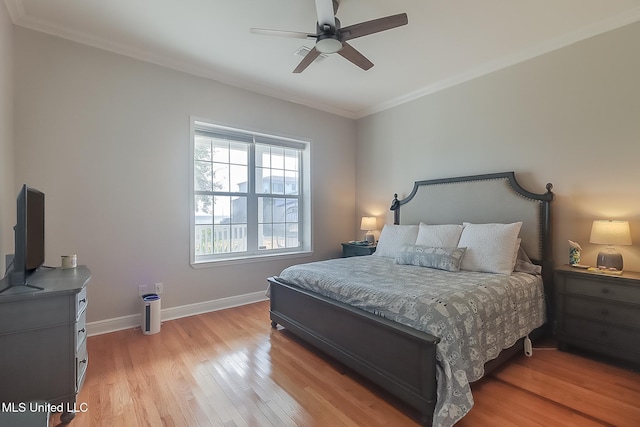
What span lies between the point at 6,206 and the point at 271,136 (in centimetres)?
267

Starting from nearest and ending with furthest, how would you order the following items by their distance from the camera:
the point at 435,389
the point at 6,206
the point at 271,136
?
the point at 435,389 → the point at 6,206 → the point at 271,136

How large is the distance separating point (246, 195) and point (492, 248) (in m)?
2.88

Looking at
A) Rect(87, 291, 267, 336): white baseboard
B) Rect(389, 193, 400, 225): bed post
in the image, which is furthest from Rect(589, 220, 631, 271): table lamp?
Rect(87, 291, 267, 336): white baseboard

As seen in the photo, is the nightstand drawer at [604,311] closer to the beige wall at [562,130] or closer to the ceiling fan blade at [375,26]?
the beige wall at [562,130]

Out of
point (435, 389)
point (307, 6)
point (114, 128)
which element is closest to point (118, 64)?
point (114, 128)

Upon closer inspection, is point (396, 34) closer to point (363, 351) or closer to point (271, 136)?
point (271, 136)

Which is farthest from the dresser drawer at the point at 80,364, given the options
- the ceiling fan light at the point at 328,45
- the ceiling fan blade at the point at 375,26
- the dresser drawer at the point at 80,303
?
the ceiling fan blade at the point at 375,26

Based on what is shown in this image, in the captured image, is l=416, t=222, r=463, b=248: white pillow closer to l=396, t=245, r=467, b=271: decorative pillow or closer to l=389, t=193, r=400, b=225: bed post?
l=396, t=245, r=467, b=271: decorative pillow

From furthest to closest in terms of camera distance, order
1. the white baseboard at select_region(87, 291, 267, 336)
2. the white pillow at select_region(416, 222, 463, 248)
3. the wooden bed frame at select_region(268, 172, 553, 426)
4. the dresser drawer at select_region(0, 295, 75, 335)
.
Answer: the white pillow at select_region(416, 222, 463, 248), the white baseboard at select_region(87, 291, 267, 336), the wooden bed frame at select_region(268, 172, 553, 426), the dresser drawer at select_region(0, 295, 75, 335)

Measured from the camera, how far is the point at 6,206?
227 centimetres

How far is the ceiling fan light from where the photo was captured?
2162 mm

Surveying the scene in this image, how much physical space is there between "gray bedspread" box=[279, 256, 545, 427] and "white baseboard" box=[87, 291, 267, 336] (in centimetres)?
116

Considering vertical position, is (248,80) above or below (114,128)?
above

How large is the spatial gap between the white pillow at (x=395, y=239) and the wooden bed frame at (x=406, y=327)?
15.7 inches
